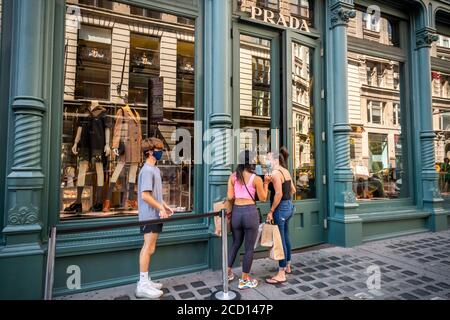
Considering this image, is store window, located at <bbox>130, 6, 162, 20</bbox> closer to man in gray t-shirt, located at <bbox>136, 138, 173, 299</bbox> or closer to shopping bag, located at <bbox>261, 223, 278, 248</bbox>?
man in gray t-shirt, located at <bbox>136, 138, 173, 299</bbox>

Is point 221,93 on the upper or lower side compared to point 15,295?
upper

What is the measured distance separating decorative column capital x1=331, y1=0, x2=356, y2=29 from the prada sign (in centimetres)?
64

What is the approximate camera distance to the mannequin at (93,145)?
4207 millimetres

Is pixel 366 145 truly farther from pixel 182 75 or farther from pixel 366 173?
pixel 182 75

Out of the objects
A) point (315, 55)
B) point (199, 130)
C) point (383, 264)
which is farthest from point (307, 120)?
point (383, 264)

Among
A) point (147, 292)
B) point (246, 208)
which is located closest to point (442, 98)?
point (246, 208)

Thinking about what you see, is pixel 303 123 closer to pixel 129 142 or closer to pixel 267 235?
pixel 267 235

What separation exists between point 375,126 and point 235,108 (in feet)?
12.7

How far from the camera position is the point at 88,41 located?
445 centimetres

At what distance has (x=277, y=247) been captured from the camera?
12.7ft

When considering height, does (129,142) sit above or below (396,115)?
below

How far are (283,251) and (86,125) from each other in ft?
11.6

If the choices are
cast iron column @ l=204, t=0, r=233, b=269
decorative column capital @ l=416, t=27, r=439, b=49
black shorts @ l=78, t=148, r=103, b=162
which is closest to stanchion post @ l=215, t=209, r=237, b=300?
cast iron column @ l=204, t=0, r=233, b=269

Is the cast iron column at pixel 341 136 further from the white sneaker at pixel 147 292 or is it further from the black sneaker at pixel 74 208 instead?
the black sneaker at pixel 74 208
